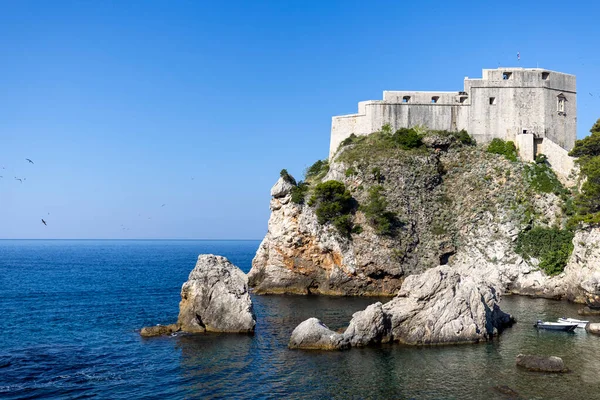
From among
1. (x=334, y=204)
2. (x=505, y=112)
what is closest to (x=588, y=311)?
(x=334, y=204)

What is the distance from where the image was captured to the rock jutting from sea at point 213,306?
111ft

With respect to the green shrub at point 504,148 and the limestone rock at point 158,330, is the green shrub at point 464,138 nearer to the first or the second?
the green shrub at point 504,148

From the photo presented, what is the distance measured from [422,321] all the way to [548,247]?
2183 centimetres

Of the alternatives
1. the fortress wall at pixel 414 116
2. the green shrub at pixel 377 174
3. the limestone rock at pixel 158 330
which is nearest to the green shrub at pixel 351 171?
the green shrub at pixel 377 174

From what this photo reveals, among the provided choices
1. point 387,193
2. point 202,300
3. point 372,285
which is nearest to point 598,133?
point 387,193

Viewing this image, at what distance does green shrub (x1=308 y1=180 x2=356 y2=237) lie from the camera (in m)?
50.4

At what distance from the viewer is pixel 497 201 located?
52.6 m

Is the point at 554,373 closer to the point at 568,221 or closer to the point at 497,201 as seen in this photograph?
the point at 568,221

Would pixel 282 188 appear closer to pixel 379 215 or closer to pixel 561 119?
pixel 379 215

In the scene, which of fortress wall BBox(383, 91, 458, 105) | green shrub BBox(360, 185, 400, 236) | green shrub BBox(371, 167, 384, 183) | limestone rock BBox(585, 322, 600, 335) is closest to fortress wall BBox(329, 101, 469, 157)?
fortress wall BBox(383, 91, 458, 105)

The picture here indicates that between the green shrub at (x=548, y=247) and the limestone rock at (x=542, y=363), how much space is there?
22.9 meters

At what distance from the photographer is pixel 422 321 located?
1227 inches

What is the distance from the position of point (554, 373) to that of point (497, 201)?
2923 cm

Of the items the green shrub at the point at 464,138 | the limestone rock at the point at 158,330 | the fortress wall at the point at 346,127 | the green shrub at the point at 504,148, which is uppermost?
the fortress wall at the point at 346,127
